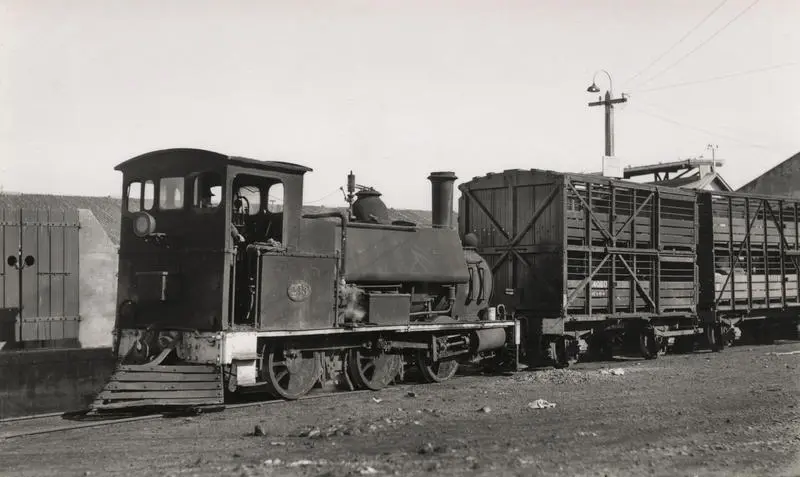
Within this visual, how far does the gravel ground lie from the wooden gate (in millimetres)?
4607

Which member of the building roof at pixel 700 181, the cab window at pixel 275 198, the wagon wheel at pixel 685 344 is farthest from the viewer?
the building roof at pixel 700 181

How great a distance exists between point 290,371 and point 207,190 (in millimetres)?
2670

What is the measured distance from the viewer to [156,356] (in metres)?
9.44

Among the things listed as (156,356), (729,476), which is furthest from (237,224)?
(729,476)

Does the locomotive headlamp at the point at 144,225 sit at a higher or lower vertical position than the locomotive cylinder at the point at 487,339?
higher

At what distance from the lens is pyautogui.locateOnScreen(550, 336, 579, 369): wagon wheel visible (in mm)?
14281

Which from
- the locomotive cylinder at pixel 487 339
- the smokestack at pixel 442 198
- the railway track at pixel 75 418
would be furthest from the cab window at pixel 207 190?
the locomotive cylinder at pixel 487 339

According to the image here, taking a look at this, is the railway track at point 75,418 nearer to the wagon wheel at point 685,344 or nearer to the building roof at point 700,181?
the wagon wheel at point 685,344

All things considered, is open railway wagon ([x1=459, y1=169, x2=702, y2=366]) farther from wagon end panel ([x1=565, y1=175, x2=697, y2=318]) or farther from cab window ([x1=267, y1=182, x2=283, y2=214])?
cab window ([x1=267, y1=182, x2=283, y2=214])

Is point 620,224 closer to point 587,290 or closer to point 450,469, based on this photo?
point 587,290

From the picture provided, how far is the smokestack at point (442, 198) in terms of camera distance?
502 inches

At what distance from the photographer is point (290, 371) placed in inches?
403

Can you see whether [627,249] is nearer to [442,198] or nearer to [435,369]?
[442,198]

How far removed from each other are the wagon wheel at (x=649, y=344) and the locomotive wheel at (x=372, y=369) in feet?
21.7
